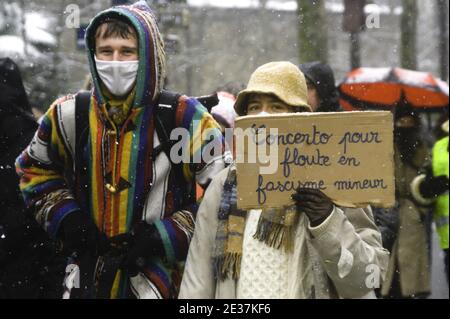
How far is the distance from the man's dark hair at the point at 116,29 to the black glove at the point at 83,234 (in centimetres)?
77

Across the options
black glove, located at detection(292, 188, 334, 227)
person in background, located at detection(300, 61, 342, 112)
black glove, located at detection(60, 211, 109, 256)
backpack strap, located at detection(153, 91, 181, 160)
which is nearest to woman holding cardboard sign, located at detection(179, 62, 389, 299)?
black glove, located at detection(292, 188, 334, 227)

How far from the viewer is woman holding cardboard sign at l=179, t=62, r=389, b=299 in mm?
3514

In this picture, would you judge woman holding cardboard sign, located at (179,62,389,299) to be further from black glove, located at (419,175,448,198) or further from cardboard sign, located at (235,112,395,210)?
black glove, located at (419,175,448,198)

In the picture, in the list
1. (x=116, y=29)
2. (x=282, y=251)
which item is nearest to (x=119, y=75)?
(x=116, y=29)

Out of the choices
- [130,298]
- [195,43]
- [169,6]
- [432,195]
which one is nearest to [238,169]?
[130,298]

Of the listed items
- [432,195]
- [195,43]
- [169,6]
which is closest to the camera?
[432,195]

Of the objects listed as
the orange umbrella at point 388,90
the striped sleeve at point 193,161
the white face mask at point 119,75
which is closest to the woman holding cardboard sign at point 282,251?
the striped sleeve at point 193,161

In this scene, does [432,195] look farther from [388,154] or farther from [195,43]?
[195,43]

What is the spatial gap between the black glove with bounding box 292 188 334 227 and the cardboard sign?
5 centimetres

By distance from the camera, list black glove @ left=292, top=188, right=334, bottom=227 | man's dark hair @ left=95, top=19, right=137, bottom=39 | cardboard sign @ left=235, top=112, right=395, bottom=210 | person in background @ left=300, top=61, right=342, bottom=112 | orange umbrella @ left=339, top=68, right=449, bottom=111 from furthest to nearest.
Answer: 1. orange umbrella @ left=339, top=68, right=449, bottom=111
2. person in background @ left=300, top=61, right=342, bottom=112
3. man's dark hair @ left=95, top=19, right=137, bottom=39
4. cardboard sign @ left=235, top=112, right=395, bottom=210
5. black glove @ left=292, top=188, right=334, bottom=227

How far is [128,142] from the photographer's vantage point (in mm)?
4047

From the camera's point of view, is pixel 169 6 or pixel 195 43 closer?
pixel 169 6

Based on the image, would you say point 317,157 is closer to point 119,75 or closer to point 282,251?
point 282,251

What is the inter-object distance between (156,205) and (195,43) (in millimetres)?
37455
